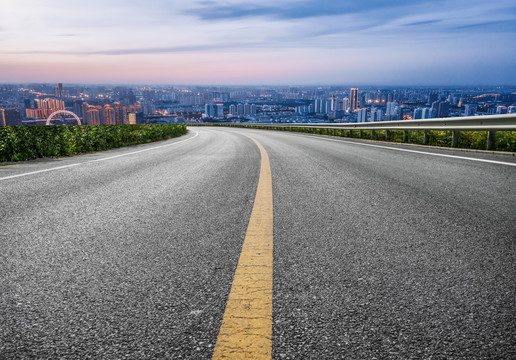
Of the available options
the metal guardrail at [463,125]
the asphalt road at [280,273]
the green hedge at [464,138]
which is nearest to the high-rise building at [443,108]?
the green hedge at [464,138]

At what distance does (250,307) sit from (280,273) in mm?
378

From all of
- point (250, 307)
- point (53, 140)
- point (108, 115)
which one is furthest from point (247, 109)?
point (250, 307)

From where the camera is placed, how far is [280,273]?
1.82 metres

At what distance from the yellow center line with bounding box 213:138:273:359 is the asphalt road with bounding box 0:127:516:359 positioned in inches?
1.7

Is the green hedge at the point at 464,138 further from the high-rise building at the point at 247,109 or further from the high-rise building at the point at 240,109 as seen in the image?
the high-rise building at the point at 240,109

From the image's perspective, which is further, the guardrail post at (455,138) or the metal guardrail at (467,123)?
the guardrail post at (455,138)

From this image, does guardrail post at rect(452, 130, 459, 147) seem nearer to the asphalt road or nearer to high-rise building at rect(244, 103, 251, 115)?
the asphalt road

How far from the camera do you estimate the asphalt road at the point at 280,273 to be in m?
1.24

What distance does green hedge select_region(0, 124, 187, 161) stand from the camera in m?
8.62

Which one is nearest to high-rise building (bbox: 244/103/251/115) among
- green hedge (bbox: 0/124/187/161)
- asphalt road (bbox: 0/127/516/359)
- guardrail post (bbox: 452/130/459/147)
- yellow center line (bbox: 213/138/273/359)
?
green hedge (bbox: 0/124/187/161)

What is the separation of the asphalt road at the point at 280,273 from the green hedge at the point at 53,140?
19.6 ft

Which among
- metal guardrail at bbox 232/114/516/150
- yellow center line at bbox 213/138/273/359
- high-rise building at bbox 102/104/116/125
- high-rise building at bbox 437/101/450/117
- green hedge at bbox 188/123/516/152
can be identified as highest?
high-rise building at bbox 102/104/116/125

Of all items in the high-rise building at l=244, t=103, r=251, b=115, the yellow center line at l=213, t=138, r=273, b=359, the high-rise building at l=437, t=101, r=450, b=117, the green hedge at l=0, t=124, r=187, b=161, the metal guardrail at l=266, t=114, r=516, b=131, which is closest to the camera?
the yellow center line at l=213, t=138, r=273, b=359

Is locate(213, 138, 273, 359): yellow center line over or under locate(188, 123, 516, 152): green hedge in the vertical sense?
under
